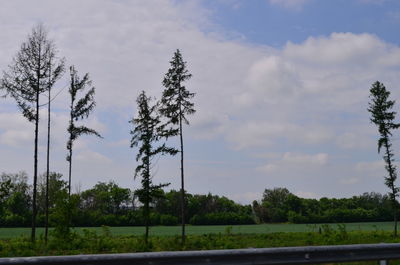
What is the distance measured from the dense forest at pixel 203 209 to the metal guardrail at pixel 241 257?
6862 cm

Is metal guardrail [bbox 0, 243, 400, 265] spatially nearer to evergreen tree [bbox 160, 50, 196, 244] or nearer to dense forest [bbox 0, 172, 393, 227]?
evergreen tree [bbox 160, 50, 196, 244]

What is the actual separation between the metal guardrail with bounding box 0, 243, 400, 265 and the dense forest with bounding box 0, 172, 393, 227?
68621mm

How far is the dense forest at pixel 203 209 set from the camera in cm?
8106

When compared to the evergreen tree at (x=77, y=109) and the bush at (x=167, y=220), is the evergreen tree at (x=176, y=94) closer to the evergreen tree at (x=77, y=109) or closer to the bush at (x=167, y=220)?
the evergreen tree at (x=77, y=109)

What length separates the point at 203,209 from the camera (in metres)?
110

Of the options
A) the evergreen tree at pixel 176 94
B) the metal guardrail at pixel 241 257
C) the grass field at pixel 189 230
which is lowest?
the grass field at pixel 189 230

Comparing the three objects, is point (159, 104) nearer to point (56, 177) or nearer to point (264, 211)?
point (56, 177)

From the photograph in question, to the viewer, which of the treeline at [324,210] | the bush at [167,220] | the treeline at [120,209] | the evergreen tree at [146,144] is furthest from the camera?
the treeline at [324,210]

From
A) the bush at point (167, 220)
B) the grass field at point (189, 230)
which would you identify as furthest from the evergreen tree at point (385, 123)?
the bush at point (167, 220)

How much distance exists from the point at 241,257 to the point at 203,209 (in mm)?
105007

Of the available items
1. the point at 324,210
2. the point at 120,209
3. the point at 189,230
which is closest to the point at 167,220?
the point at 120,209

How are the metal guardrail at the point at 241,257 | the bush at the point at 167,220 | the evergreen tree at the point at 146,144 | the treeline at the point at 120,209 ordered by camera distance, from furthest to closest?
1. the bush at the point at 167,220
2. the treeline at the point at 120,209
3. the evergreen tree at the point at 146,144
4. the metal guardrail at the point at 241,257

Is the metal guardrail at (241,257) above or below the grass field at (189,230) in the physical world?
above

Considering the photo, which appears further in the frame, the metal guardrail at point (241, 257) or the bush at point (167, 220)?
the bush at point (167, 220)
